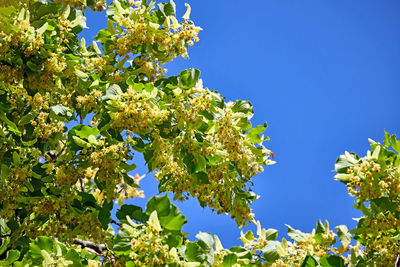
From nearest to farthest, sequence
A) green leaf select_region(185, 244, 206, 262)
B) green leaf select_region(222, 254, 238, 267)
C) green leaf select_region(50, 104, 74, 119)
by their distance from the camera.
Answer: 1. green leaf select_region(185, 244, 206, 262)
2. green leaf select_region(222, 254, 238, 267)
3. green leaf select_region(50, 104, 74, 119)

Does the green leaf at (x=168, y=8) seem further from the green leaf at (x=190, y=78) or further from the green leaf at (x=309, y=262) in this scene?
the green leaf at (x=309, y=262)

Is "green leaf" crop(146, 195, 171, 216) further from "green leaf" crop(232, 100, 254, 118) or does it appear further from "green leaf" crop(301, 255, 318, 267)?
"green leaf" crop(232, 100, 254, 118)

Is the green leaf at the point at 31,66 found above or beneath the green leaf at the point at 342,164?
above

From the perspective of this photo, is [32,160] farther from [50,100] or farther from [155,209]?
[155,209]

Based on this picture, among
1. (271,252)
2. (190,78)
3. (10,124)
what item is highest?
(190,78)

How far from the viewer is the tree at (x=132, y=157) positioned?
402 cm

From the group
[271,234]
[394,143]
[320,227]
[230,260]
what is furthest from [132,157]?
[394,143]

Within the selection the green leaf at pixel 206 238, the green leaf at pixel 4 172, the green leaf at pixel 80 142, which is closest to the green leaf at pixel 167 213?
the green leaf at pixel 206 238

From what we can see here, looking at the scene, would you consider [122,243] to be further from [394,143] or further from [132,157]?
[394,143]

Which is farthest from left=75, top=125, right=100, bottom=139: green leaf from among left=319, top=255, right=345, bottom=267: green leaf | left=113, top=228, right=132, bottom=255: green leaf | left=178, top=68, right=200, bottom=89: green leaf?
left=319, top=255, right=345, bottom=267: green leaf

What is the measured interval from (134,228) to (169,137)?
1.43 meters

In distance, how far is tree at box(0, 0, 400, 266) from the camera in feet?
13.2

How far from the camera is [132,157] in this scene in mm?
4555

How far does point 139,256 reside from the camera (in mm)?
3361
